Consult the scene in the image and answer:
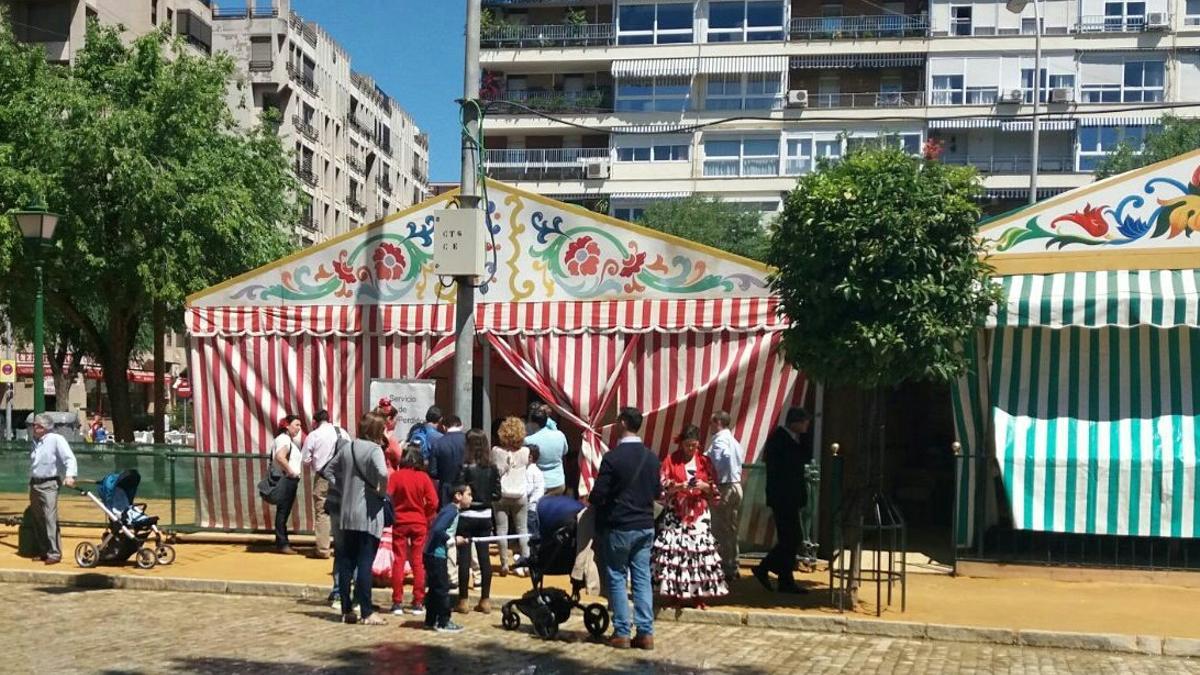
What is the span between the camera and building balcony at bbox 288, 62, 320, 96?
2800 inches

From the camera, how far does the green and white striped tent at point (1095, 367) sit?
13.2 meters

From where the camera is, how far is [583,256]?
49.0ft

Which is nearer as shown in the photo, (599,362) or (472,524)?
(472,524)

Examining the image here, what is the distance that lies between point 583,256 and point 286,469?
164 inches

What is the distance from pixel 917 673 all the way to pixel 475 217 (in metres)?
6.93

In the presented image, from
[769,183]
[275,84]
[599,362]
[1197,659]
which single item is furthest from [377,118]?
[1197,659]

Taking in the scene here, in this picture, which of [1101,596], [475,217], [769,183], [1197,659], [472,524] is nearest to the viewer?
[1197,659]

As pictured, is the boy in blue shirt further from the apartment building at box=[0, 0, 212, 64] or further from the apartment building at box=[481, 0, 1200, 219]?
the apartment building at box=[0, 0, 212, 64]

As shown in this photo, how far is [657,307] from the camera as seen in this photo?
1468 cm

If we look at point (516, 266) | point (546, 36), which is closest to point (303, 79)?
point (546, 36)

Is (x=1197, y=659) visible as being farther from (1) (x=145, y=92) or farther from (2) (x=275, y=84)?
(2) (x=275, y=84)

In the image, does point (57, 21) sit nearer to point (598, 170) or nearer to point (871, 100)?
point (598, 170)

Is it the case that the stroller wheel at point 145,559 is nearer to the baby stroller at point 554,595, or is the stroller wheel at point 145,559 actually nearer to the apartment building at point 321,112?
the baby stroller at point 554,595

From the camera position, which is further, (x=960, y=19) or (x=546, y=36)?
(x=546, y=36)
